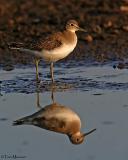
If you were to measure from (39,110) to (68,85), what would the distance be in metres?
1.85

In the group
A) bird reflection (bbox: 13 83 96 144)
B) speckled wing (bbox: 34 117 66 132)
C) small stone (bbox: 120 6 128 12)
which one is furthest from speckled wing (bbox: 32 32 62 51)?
small stone (bbox: 120 6 128 12)

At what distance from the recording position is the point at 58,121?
10.3 meters

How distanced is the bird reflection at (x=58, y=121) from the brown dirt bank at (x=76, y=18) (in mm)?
3789

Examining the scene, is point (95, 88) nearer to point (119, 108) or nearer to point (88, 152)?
point (119, 108)

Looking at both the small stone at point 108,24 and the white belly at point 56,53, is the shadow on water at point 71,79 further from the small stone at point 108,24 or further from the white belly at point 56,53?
the small stone at point 108,24

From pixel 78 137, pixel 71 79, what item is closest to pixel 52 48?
pixel 71 79

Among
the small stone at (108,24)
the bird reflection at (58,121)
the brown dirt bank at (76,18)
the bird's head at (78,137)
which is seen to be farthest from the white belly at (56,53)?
the small stone at (108,24)

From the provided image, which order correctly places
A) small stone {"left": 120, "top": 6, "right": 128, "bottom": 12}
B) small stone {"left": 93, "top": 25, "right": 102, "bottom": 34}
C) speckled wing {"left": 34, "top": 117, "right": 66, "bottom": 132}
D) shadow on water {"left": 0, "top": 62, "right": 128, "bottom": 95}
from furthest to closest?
small stone {"left": 120, "top": 6, "right": 128, "bottom": 12} → small stone {"left": 93, "top": 25, "right": 102, "bottom": 34} → shadow on water {"left": 0, "top": 62, "right": 128, "bottom": 95} → speckled wing {"left": 34, "top": 117, "right": 66, "bottom": 132}

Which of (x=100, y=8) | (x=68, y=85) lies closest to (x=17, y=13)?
(x=100, y=8)

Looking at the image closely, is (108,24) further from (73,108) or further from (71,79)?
(73,108)

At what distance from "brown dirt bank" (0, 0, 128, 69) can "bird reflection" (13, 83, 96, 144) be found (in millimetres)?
3789

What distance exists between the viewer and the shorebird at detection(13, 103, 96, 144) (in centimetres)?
990

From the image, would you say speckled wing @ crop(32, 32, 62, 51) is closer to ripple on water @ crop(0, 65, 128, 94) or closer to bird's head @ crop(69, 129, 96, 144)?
ripple on water @ crop(0, 65, 128, 94)

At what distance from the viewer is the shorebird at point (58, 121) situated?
9.90m
